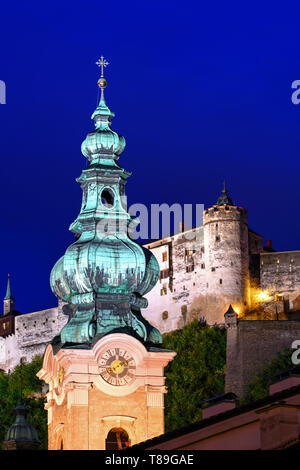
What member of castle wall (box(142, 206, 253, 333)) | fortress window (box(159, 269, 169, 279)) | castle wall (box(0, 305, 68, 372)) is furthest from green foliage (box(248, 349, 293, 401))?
castle wall (box(0, 305, 68, 372))

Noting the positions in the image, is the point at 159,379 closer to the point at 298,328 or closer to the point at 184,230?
the point at 298,328

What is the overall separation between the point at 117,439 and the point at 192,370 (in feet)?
111

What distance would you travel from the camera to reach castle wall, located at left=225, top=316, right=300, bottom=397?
195ft

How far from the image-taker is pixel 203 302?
68938 mm

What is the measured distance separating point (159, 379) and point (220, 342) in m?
36.2

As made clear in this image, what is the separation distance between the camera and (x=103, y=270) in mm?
29156

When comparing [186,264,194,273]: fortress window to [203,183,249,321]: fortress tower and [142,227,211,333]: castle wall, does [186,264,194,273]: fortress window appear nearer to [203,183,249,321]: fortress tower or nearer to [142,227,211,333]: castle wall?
[142,227,211,333]: castle wall

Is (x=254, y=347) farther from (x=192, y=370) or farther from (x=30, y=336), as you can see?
(x=30, y=336)

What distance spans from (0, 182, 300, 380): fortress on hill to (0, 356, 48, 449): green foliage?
6245 millimetres

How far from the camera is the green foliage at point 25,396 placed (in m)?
62.8

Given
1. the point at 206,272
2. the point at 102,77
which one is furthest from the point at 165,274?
the point at 102,77

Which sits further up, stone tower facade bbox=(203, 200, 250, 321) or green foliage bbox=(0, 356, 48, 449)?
stone tower facade bbox=(203, 200, 250, 321)
